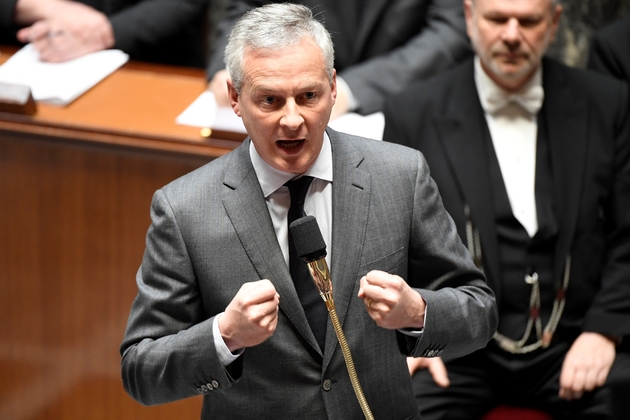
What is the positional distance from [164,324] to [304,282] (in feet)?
0.70

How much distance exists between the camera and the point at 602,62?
2377 millimetres

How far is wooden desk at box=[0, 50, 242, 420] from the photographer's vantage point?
6.94ft

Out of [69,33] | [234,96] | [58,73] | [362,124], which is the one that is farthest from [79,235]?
[234,96]

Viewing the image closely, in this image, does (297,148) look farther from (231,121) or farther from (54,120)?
(54,120)

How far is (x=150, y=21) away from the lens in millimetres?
2621

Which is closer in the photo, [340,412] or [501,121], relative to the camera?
[340,412]

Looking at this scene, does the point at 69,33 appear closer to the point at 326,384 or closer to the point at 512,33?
the point at 512,33

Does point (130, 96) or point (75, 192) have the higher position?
point (130, 96)

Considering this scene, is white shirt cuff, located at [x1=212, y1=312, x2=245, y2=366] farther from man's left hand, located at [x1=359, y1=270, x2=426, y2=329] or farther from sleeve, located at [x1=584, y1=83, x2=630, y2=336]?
sleeve, located at [x1=584, y1=83, x2=630, y2=336]

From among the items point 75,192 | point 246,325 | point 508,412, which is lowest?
point 508,412

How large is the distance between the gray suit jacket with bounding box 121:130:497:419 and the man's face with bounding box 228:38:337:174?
9cm

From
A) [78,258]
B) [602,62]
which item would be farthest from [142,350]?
[602,62]

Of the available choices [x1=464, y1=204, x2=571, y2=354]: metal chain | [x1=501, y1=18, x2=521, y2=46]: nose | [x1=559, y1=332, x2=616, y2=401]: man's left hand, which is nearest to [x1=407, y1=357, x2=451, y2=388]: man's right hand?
[x1=464, y1=204, x2=571, y2=354]: metal chain

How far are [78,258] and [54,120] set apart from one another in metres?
0.34
